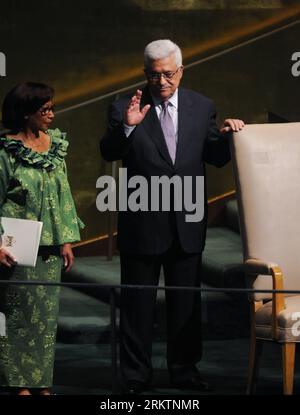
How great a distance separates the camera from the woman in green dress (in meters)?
6.66

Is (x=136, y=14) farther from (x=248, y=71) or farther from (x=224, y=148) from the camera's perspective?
(x=224, y=148)

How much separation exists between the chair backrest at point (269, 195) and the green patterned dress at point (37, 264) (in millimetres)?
710

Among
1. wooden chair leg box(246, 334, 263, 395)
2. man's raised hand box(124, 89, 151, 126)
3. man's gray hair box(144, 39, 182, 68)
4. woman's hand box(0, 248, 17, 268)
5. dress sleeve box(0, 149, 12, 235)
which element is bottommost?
wooden chair leg box(246, 334, 263, 395)

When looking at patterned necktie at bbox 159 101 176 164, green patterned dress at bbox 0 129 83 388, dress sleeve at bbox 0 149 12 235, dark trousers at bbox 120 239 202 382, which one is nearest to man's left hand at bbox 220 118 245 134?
patterned necktie at bbox 159 101 176 164

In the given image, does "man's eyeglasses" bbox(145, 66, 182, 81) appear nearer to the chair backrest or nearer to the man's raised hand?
the man's raised hand

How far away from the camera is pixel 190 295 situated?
274 inches

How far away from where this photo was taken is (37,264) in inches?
263

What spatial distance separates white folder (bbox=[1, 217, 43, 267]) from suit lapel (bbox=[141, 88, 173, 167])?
29.3 inches

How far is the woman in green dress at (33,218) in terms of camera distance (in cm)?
666

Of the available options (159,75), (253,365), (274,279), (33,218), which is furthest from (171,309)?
(159,75)

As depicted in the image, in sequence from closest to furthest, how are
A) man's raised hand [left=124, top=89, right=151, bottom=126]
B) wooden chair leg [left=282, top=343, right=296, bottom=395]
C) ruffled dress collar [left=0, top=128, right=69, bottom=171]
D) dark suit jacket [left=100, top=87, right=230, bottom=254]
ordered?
1. wooden chair leg [left=282, top=343, right=296, bottom=395]
2. ruffled dress collar [left=0, top=128, right=69, bottom=171]
3. man's raised hand [left=124, top=89, right=151, bottom=126]
4. dark suit jacket [left=100, top=87, right=230, bottom=254]

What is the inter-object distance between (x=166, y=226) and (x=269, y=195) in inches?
17.8

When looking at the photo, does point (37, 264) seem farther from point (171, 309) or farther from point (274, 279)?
point (274, 279)
